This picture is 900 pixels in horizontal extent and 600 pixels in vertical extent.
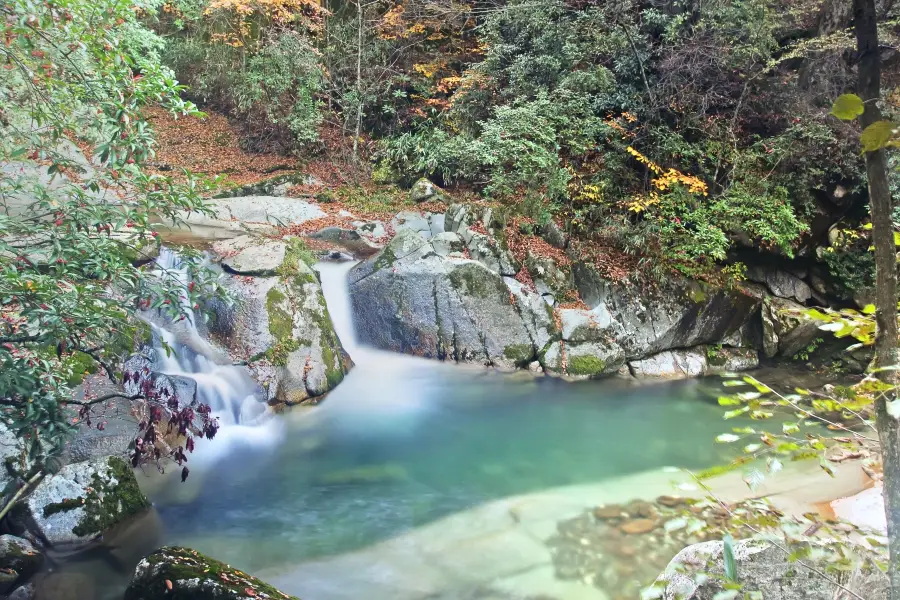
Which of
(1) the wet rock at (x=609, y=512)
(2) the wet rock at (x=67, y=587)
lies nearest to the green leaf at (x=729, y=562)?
(1) the wet rock at (x=609, y=512)

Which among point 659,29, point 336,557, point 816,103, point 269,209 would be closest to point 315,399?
point 336,557

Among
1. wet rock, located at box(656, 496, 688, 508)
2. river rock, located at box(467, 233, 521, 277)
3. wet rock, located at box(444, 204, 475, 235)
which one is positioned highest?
wet rock, located at box(444, 204, 475, 235)

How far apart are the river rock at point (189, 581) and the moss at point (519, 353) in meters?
5.65

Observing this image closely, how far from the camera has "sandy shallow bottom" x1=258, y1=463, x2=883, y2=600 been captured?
4.51m

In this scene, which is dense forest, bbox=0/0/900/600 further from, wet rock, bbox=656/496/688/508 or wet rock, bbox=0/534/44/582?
wet rock, bbox=656/496/688/508

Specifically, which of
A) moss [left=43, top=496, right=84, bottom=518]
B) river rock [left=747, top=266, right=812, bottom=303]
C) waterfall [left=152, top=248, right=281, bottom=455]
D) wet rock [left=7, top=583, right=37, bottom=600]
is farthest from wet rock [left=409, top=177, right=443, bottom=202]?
wet rock [left=7, top=583, right=37, bottom=600]

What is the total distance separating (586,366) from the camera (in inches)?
353

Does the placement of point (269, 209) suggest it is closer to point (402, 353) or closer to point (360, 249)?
point (360, 249)

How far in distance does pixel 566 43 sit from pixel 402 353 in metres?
6.89

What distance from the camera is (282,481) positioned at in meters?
6.06

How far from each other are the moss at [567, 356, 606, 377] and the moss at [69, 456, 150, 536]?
611 cm

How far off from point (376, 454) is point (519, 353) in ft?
10.6

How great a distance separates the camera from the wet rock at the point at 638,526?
17.0 ft

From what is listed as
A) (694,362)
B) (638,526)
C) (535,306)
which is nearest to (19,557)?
(638,526)
